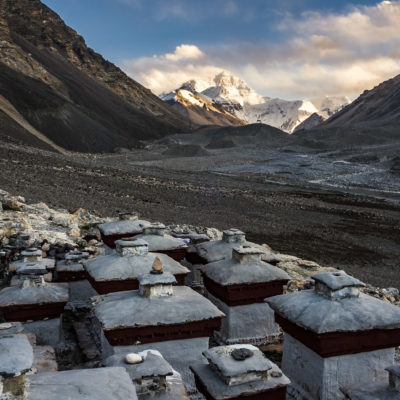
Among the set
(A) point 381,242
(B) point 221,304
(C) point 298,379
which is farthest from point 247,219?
(C) point 298,379

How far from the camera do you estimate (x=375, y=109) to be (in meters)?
153

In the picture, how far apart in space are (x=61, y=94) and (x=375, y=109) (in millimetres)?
106944

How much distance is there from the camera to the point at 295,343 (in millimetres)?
6070

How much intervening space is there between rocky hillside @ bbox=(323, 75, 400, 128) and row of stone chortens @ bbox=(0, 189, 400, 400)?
12361cm

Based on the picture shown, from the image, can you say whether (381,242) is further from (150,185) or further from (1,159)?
(1,159)

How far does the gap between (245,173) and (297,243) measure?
39.8 metres

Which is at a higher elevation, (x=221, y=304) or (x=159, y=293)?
(x=159, y=293)

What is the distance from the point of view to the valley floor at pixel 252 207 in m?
21.5

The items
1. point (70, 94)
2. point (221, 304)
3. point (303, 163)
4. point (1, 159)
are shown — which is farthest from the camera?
point (70, 94)

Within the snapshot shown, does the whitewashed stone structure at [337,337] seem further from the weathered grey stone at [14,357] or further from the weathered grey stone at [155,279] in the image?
the weathered grey stone at [14,357]

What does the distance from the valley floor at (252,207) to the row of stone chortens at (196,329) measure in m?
10.4

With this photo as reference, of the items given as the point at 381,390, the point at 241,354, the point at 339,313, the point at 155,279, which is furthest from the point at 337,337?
the point at 155,279

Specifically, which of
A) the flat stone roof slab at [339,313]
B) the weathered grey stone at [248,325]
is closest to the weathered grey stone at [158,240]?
the weathered grey stone at [248,325]

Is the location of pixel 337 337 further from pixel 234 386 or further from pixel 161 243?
pixel 161 243
